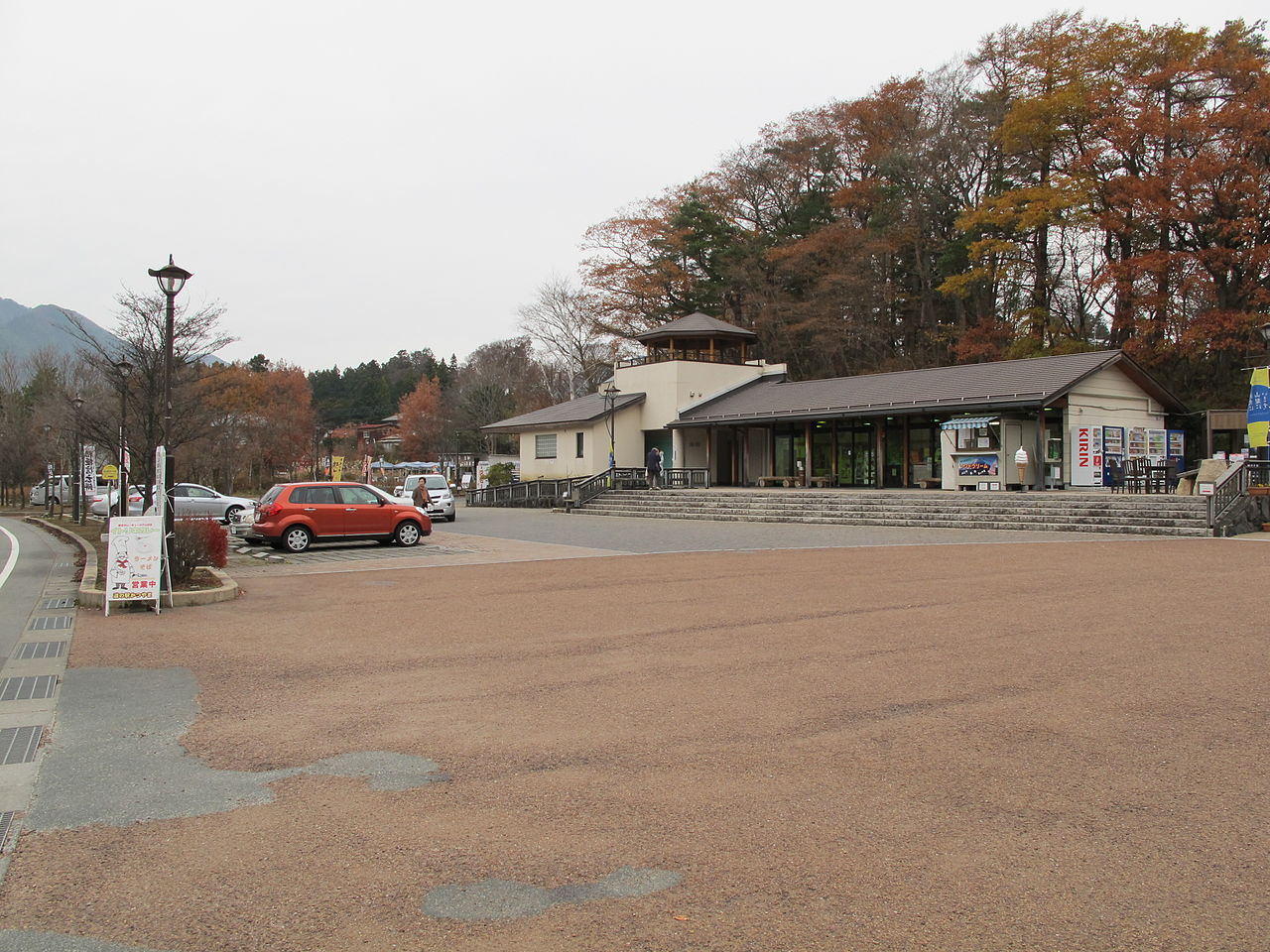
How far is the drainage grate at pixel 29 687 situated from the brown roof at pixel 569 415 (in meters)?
33.1

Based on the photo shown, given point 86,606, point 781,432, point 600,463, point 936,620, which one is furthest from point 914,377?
point 86,606

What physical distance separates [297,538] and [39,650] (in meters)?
9.76

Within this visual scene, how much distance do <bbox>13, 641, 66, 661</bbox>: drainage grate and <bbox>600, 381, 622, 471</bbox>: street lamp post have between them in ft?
90.7

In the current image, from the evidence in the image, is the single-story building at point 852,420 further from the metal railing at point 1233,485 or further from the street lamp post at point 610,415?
the metal railing at point 1233,485

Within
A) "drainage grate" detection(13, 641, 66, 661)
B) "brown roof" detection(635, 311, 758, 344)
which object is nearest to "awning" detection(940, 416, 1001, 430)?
"brown roof" detection(635, 311, 758, 344)

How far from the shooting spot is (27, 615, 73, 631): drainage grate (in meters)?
9.77

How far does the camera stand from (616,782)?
4.62 m

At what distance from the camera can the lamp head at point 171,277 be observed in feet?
39.2

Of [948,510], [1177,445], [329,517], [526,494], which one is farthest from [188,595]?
[1177,445]

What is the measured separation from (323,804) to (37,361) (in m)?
82.3

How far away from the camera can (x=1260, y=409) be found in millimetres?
20906

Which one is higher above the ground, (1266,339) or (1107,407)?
(1266,339)

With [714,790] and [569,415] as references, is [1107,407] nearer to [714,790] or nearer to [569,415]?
[569,415]

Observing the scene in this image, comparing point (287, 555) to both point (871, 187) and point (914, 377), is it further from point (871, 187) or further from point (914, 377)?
point (871, 187)
